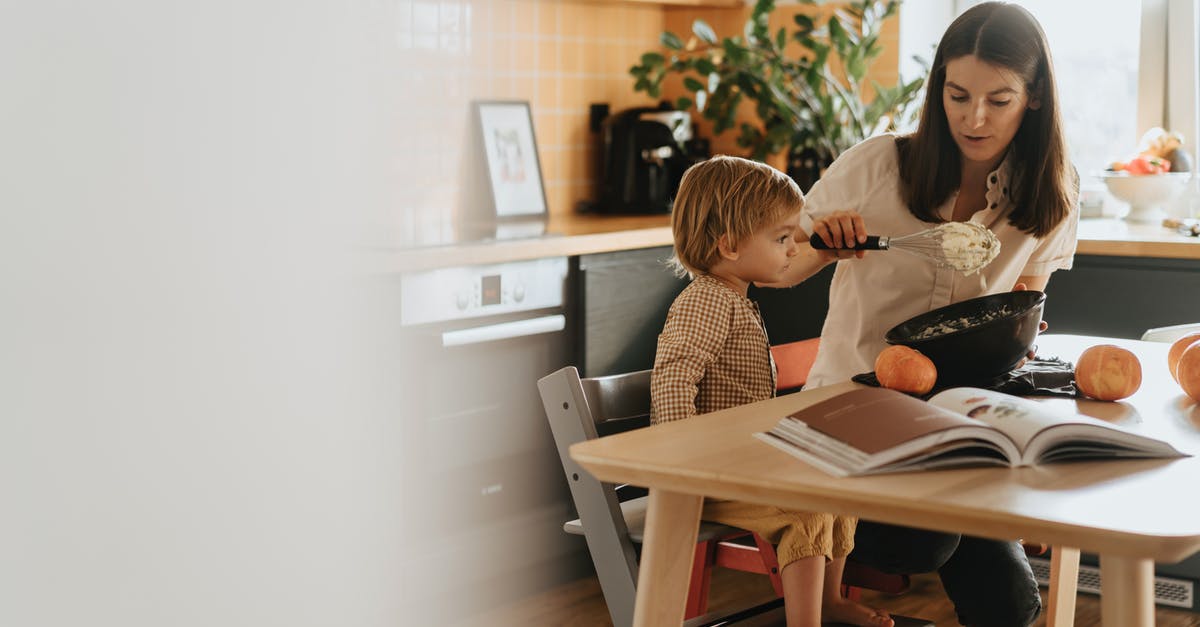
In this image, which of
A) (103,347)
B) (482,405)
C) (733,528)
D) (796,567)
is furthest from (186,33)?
(482,405)

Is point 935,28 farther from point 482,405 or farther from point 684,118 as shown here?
point 482,405

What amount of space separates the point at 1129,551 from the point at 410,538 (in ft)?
5.88

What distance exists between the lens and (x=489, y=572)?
8.89ft

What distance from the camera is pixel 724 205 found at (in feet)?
6.03

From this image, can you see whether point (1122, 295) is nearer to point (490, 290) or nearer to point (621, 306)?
point (621, 306)

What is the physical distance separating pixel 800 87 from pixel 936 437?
2182mm

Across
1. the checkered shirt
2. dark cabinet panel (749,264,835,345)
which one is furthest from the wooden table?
dark cabinet panel (749,264,835,345)

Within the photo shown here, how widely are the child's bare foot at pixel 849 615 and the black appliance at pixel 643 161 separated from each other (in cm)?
163

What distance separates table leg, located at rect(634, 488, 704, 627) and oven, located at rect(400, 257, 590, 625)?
1.19 meters

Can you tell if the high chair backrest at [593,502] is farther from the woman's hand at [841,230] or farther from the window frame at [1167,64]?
the window frame at [1167,64]

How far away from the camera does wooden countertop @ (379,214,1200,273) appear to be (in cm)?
→ 244

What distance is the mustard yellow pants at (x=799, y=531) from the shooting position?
1.61 meters

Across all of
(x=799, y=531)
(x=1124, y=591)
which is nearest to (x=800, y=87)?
(x=799, y=531)

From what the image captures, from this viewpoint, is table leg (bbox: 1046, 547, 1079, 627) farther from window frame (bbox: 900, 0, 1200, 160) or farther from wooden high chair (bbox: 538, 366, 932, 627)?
window frame (bbox: 900, 0, 1200, 160)
